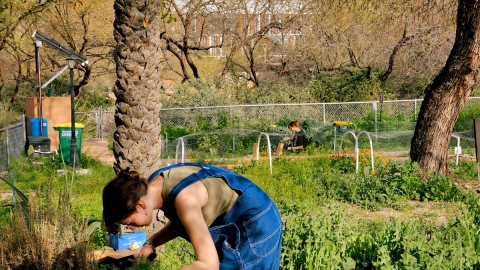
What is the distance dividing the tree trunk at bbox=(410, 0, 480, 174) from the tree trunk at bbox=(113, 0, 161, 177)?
240 inches

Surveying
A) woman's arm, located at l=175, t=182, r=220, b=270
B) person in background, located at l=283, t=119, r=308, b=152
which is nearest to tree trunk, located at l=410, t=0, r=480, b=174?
person in background, located at l=283, t=119, r=308, b=152

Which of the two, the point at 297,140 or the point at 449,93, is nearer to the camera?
the point at 449,93

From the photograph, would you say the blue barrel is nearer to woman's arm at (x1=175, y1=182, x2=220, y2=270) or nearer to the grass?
the grass

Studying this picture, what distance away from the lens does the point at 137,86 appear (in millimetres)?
7156

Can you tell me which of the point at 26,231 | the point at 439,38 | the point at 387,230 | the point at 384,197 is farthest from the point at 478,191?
the point at 439,38

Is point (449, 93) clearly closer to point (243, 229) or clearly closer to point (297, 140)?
point (297, 140)

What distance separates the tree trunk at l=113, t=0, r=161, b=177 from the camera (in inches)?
276

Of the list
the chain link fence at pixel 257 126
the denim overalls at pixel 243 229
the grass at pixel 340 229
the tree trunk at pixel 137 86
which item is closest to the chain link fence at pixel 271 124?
the chain link fence at pixel 257 126

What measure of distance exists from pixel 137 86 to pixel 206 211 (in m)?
4.23

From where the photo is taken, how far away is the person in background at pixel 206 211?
2.87 m

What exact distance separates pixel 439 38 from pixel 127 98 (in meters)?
20.8

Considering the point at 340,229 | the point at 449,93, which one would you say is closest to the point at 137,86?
the point at 340,229

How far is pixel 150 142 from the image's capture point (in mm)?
7090

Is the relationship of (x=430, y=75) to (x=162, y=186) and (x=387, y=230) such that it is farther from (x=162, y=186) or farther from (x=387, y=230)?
(x=162, y=186)
